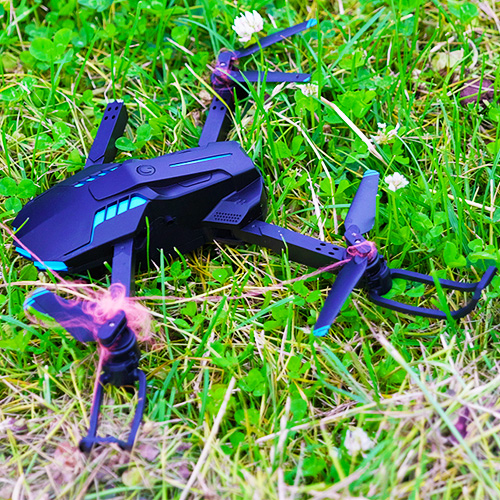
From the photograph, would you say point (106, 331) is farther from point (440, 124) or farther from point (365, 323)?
point (440, 124)

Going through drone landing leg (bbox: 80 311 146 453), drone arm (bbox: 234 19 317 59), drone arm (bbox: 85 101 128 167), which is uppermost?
drone arm (bbox: 85 101 128 167)

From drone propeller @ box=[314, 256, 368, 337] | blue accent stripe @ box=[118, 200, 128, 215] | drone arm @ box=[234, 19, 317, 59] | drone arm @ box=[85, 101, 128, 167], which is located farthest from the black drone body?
drone arm @ box=[234, 19, 317, 59]

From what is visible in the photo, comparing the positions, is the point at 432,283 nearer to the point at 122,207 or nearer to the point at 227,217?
the point at 227,217

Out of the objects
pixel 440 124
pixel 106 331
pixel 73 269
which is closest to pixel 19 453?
pixel 106 331

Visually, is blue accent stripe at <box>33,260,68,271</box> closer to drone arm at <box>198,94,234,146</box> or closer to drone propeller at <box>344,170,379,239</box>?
drone arm at <box>198,94,234,146</box>

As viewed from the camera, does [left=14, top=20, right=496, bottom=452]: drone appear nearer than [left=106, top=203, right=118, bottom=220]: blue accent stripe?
Yes

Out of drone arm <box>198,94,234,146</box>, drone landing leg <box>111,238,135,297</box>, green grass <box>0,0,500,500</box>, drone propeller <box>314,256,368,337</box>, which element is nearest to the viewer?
green grass <box>0,0,500,500</box>

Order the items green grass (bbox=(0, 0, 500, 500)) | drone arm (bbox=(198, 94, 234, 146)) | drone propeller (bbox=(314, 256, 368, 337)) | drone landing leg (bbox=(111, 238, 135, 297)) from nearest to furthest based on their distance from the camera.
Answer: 1. green grass (bbox=(0, 0, 500, 500))
2. drone propeller (bbox=(314, 256, 368, 337))
3. drone landing leg (bbox=(111, 238, 135, 297))
4. drone arm (bbox=(198, 94, 234, 146))
